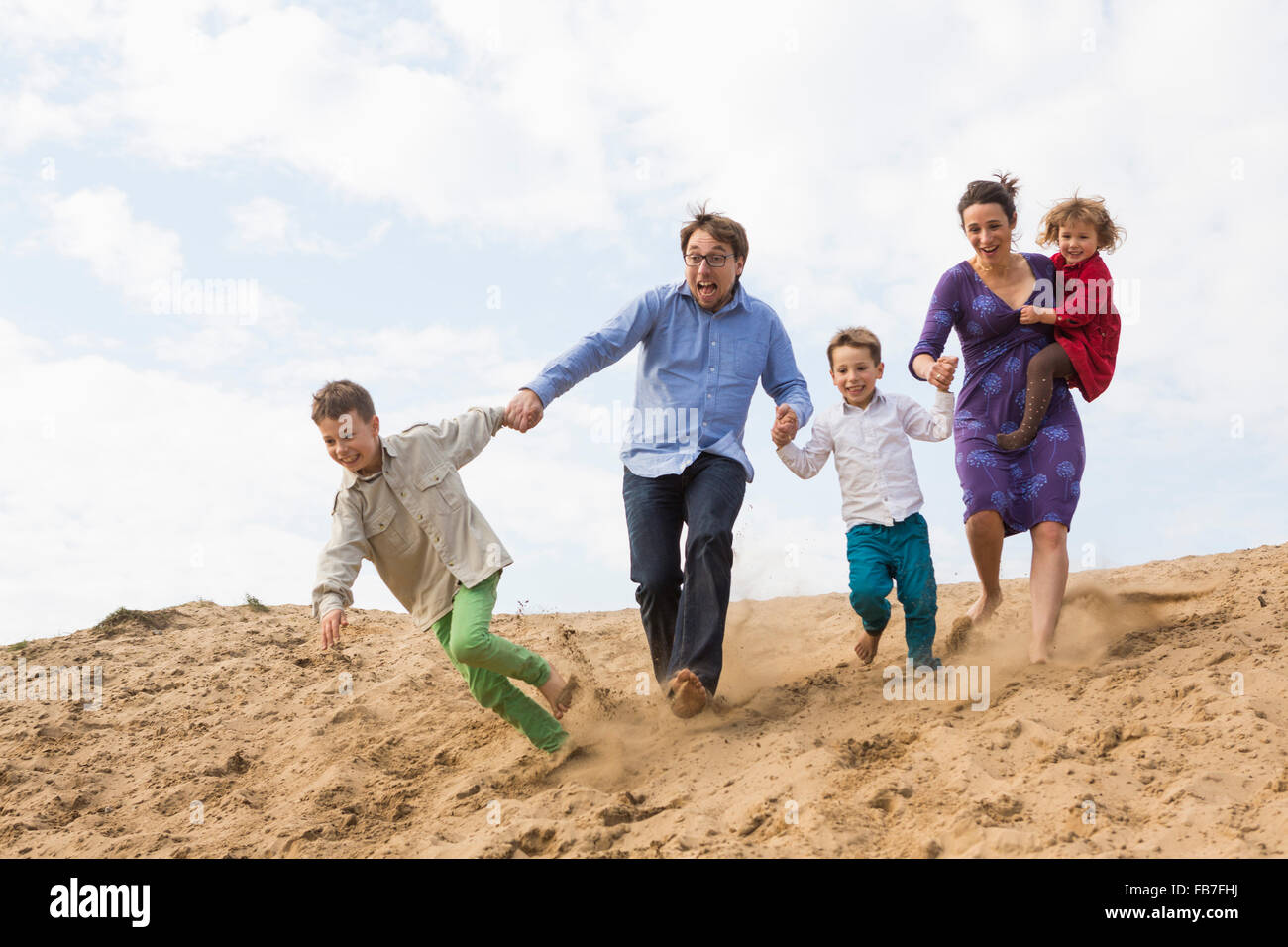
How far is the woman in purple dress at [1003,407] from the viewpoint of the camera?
5.10m

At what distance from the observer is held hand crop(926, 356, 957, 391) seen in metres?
5.03

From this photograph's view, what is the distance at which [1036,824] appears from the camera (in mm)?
3523

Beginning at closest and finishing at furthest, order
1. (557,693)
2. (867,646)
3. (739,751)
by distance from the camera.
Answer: (739,751) → (557,693) → (867,646)

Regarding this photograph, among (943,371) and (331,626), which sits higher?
(943,371)

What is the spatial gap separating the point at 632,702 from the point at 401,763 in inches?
49.5

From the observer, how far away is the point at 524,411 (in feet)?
16.4

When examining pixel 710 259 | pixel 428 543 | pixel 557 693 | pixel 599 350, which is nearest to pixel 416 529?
pixel 428 543

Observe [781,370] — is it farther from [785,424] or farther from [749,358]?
[785,424]

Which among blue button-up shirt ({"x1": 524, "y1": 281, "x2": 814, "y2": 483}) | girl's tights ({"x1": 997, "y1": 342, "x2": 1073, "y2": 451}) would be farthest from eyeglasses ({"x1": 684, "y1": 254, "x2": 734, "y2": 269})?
girl's tights ({"x1": 997, "y1": 342, "x2": 1073, "y2": 451})

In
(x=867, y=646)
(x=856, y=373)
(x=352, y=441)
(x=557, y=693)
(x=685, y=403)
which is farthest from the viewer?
(x=867, y=646)

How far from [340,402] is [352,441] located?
188mm

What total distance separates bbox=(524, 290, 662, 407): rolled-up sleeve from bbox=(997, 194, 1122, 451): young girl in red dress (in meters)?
1.86

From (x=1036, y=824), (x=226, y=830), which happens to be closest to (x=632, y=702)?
(x=226, y=830)
